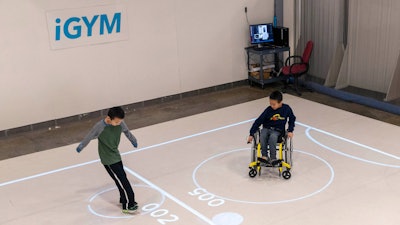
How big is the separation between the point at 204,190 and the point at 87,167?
1801 mm

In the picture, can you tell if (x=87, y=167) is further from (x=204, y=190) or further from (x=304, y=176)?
(x=304, y=176)

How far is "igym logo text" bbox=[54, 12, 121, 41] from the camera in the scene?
27.8 ft

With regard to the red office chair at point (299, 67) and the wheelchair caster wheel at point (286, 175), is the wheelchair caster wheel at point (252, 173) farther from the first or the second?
the red office chair at point (299, 67)

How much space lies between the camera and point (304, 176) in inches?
248

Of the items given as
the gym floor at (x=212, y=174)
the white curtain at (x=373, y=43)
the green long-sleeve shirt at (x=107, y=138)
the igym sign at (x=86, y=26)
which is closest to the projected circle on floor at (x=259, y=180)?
the gym floor at (x=212, y=174)

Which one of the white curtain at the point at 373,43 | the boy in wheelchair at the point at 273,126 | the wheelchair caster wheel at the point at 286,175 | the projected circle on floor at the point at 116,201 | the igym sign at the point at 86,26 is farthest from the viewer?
the white curtain at the point at 373,43

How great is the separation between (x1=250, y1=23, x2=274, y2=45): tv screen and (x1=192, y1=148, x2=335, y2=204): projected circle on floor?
3704mm

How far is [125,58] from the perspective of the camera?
361 inches

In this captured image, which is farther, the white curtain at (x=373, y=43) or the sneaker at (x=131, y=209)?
the white curtain at (x=373, y=43)

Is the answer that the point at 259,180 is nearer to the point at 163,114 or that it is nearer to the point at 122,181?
the point at 122,181

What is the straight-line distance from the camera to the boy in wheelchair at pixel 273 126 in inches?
239

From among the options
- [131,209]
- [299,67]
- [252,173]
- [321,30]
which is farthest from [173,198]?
[321,30]

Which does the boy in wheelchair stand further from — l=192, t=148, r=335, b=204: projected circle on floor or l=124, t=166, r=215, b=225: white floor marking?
l=124, t=166, r=215, b=225: white floor marking

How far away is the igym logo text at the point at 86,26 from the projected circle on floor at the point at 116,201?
3.39 metres
